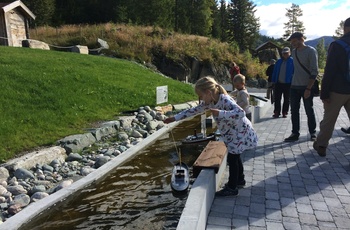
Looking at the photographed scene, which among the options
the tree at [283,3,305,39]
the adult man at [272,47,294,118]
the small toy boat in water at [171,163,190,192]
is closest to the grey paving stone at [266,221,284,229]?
the small toy boat in water at [171,163,190,192]

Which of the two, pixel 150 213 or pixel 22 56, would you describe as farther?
pixel 22 56

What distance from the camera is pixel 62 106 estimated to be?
9.20 m

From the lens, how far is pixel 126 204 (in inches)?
187

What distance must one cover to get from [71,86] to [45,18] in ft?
106

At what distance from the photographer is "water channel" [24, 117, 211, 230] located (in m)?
4.21

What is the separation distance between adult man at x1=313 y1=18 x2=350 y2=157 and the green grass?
5.76 m

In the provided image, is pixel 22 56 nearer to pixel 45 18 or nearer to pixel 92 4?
pixel 45 18

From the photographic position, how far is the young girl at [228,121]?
378 cm

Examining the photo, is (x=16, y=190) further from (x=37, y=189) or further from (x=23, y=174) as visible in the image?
(x=23, y=174)

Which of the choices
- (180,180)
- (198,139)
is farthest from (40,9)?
(180,180)

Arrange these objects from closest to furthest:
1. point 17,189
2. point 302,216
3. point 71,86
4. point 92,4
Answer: point 302,216 < point 17,189 < point 71,86 < point 92,4

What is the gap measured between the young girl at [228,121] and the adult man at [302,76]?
9.30 ft

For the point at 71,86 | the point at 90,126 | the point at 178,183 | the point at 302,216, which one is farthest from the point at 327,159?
the point at 71,86

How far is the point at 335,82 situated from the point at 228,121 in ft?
7.56
